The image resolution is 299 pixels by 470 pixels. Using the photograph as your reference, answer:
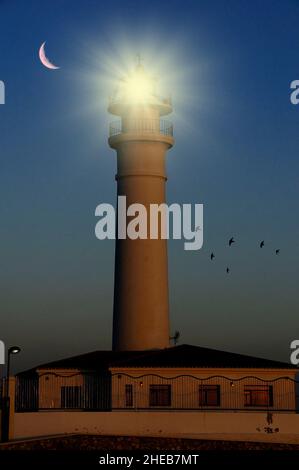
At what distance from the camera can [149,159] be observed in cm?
5775

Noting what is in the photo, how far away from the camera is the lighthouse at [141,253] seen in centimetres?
5700

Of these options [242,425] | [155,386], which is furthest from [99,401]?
[242,425]

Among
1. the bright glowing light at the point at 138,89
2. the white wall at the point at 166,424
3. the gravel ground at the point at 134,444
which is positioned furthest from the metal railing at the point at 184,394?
the bright glowing light at the point at 138,89

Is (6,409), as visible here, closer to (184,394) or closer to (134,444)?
(134,444)

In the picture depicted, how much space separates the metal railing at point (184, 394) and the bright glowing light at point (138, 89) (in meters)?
13.9

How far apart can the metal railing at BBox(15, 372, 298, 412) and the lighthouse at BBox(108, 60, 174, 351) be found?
481cm

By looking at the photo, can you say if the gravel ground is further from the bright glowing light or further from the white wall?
the bright glowing light

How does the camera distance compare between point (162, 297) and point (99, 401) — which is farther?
point (162, 297)

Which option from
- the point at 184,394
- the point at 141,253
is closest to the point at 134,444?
the point at 184,394

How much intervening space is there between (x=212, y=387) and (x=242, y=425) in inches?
138

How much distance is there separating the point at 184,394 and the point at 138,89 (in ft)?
50.9

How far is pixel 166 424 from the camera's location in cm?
4928

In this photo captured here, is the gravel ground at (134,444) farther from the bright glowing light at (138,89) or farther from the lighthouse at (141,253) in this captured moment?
the bright glowing light at (138,89)
